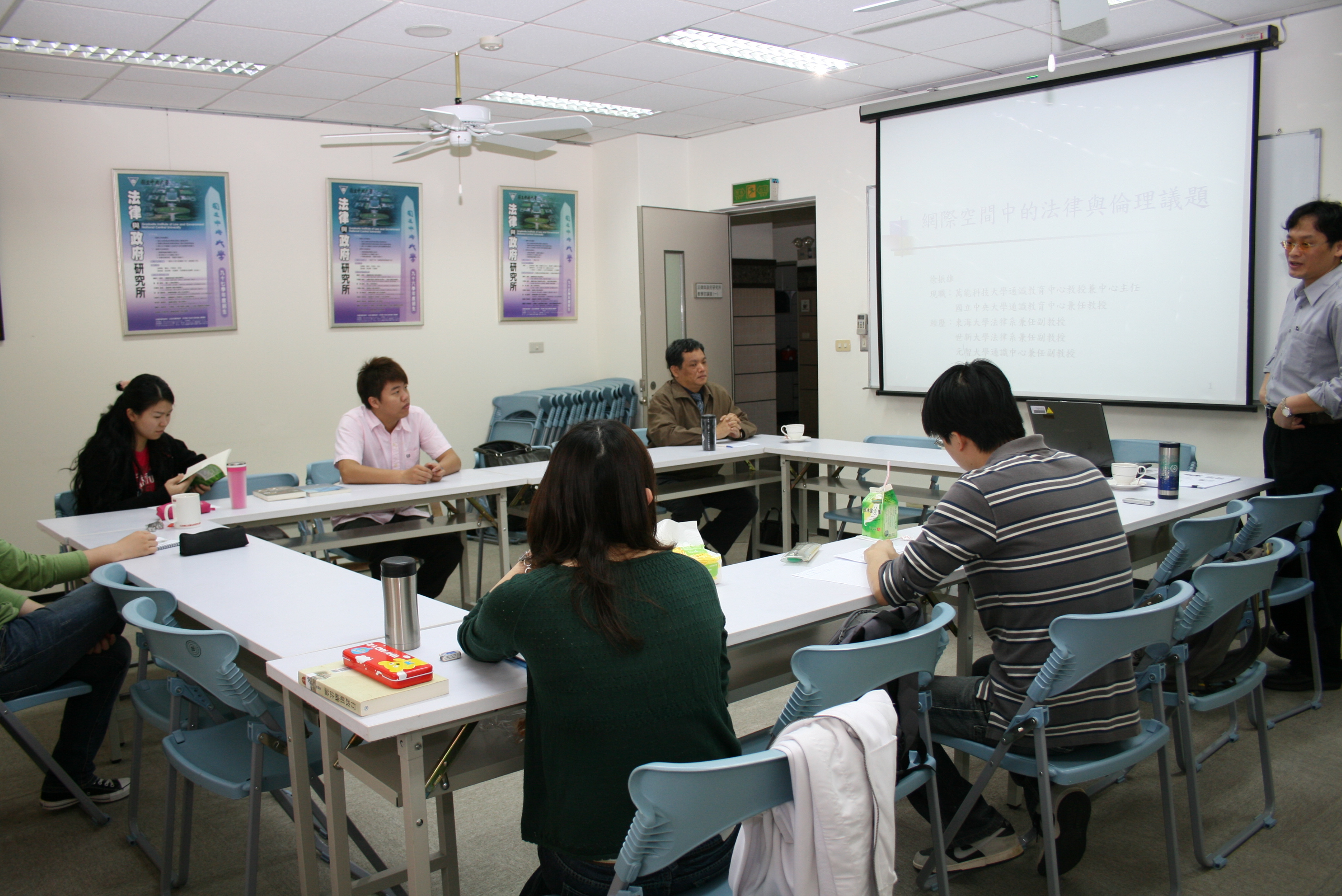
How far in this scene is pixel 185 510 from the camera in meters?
3.31

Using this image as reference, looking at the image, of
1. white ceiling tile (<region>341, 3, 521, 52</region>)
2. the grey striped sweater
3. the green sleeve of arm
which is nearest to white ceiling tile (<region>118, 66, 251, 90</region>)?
white ceiling tile (<region>341, 3, 521, 52</region>)

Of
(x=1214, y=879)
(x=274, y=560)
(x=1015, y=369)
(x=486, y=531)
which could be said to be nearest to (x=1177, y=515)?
(x=1214, y=879)

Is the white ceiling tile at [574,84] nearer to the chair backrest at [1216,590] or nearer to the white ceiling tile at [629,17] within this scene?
the white ceiling tile at [629,17]

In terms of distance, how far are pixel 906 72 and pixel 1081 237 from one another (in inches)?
53.7

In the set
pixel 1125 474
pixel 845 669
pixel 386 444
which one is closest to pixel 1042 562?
pixel 845 669

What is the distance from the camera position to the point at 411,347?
6637mm

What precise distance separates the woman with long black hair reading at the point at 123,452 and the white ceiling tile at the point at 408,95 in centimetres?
241

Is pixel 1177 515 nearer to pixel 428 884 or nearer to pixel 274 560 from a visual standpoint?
pixel 428 884

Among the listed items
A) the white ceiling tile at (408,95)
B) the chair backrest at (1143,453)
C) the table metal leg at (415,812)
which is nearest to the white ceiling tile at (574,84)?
the white ceiling tile at (408,95)

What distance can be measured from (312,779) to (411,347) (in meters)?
4.83

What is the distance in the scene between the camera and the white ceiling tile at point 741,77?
516cm

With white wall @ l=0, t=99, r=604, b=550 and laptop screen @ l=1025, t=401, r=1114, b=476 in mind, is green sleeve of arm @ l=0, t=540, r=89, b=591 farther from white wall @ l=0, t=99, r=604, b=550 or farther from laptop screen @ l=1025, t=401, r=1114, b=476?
laptop screen @ l=1025, t=401, r=1114, b=476

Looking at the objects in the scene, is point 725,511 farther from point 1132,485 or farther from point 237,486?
point 237,486

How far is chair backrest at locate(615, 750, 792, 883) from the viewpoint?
4.27ft
